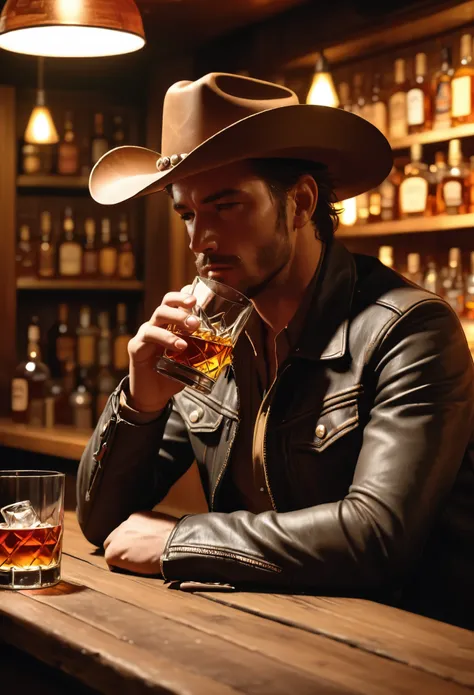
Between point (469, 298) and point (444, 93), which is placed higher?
point (444, 93)

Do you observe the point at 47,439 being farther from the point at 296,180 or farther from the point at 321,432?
the point at 321,432

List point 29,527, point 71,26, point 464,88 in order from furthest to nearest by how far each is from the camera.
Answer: point 464,88, point 71,26, point 29,527

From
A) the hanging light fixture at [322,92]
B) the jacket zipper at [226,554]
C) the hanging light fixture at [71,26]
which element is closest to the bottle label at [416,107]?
the hanging light fixture at [322,92]

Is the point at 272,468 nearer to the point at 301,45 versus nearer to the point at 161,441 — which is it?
the point at 161,441

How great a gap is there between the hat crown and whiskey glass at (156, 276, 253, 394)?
342 millimetres

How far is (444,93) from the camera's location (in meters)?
3.60

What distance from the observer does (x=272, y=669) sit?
1.04 meters

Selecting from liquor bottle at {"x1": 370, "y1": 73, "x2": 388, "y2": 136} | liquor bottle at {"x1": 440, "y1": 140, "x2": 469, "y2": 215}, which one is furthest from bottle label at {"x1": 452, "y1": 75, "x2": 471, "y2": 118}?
liquor bottle at {"x1": 370, "y1": 73, "x2": 388, "y2": 136}

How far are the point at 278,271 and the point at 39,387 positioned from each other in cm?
292

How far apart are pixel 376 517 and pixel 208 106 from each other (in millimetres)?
810

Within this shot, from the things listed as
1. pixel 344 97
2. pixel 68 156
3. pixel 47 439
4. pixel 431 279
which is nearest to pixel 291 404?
pixel 431 279

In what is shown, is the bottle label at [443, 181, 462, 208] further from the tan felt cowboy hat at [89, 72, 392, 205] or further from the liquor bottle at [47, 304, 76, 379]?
the liquor bottle at [47, 304, 76, 379]

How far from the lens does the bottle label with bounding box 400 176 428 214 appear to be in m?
3.67

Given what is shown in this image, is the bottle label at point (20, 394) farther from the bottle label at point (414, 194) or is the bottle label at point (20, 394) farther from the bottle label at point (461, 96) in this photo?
the bottle label at point (461, 96)
